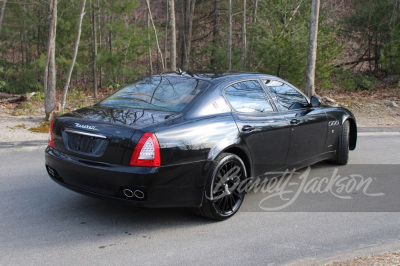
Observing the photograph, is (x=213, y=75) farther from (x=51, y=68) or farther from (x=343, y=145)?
(x=51, y=68)

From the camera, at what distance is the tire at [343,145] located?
693 centimetres

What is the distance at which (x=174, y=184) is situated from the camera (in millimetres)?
4047

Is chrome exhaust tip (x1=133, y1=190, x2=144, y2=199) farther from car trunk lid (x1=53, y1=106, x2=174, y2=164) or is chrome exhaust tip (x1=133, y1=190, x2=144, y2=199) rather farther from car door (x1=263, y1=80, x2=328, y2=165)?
car door (x1=263, y1=80, x2=328, y2=165)

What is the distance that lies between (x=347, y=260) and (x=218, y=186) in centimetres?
151

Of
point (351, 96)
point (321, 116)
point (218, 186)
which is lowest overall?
point (351, 96)

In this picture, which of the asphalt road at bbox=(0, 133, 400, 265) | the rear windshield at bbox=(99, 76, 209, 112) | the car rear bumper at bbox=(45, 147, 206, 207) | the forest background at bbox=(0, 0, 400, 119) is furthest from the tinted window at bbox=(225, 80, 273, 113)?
the forest background at bbox=(0, 0, 400, 119)

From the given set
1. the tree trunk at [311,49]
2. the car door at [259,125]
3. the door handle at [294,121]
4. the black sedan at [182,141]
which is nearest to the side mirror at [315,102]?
the black sedan at [182,141]

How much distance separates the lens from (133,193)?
3934mm

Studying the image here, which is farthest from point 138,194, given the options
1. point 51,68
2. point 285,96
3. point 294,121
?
point 51,68

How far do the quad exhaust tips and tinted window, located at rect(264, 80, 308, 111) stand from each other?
2.50 metres

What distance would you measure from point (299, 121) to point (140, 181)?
9.11ft

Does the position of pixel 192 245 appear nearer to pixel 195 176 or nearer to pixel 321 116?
pixel 195 176

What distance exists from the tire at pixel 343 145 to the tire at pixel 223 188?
2.86 meters

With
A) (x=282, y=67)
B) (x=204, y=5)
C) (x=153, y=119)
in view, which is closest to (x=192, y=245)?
(x=153, y=119)
